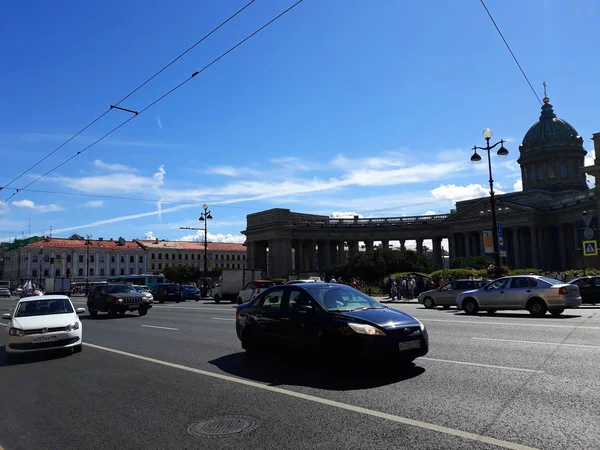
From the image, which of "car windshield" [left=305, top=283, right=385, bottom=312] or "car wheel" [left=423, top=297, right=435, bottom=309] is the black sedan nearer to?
"car windshield" [left=305, top=283, right=385, bottom=312]

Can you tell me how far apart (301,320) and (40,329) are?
22.5 feet

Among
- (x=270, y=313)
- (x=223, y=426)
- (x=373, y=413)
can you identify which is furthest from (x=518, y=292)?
(x=223, y=426)

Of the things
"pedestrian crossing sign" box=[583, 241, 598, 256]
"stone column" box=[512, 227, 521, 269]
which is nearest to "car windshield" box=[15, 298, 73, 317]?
"pedestrian crossing sign" box=[583, 241, 598, 256]

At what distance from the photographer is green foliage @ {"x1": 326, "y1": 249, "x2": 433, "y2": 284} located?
185 ft

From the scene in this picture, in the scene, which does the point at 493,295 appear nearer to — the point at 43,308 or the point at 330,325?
the point at 330,325

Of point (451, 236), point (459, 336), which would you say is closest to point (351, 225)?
point (451, 236)

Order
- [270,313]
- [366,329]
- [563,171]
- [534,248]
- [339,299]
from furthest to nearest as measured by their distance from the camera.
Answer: [563,171]
[534,248]
[270,313]
[339,299]
[366,329]

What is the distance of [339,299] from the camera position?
9125 mm

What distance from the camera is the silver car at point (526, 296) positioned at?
58.1 feet

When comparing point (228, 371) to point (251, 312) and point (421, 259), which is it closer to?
point (251, 312)

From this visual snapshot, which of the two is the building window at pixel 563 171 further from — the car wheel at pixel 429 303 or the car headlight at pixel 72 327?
the car headlight at pixel 72 327

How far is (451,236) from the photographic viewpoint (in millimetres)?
92125

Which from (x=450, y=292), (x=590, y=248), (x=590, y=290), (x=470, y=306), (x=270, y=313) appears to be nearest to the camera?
(x=270, y=313)

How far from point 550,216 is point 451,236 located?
17603 mm
